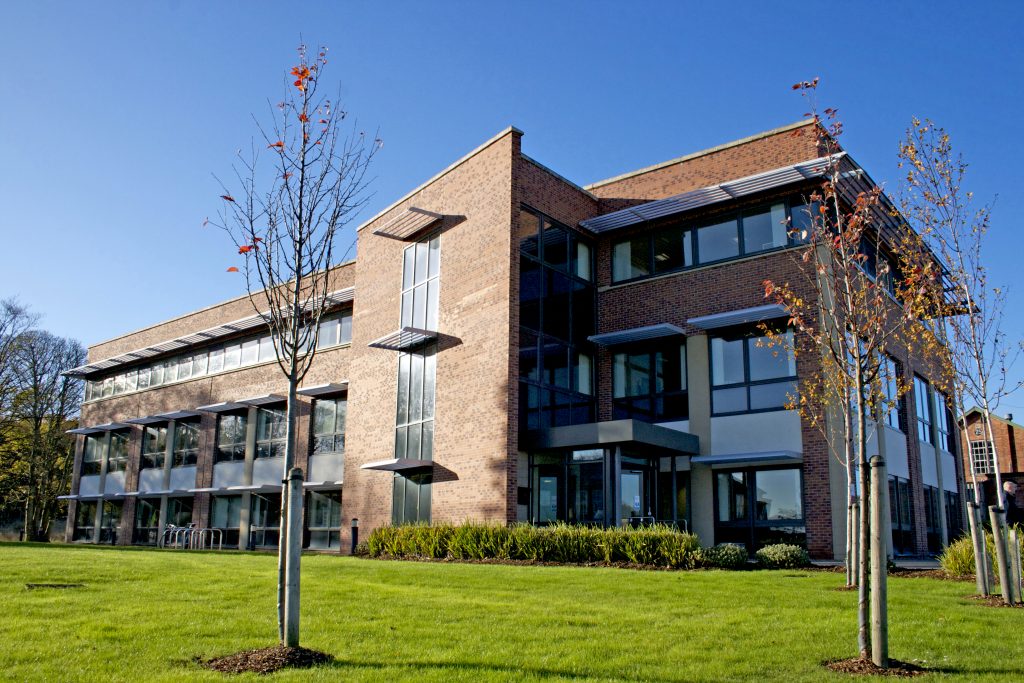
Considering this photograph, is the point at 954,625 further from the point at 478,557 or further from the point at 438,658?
the point at 478,557

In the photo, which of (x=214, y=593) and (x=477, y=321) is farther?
(x=477, y=321)

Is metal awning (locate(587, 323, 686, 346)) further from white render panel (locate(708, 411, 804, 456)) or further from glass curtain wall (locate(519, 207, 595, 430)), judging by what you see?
white render panel (locate(708, 411, 804, 456))

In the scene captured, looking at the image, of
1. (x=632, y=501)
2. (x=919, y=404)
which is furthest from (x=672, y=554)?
(x=919, y=404)

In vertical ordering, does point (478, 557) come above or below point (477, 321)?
below

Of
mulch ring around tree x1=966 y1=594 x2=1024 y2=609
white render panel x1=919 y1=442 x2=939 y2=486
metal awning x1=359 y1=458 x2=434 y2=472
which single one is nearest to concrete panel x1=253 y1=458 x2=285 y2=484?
metal awning x1=359 y1=458 x2=434 y2=472

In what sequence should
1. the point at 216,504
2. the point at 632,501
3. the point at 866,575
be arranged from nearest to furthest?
the point at 866,575, the point at 632,501, the point at 216,504

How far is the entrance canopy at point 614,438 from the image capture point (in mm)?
18031

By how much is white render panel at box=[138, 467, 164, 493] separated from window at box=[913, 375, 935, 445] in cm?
2710

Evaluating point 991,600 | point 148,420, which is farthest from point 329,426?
point 991,600

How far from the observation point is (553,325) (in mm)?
21531

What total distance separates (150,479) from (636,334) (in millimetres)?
22933

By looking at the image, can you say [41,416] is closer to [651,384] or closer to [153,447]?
[153,447]

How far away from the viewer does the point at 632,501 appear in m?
19.5

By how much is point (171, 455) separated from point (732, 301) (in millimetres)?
23583
